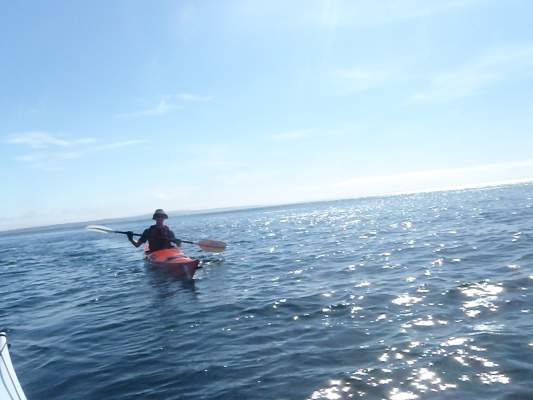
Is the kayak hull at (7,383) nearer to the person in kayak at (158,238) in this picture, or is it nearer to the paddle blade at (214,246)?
the person in kayak at (158,238)

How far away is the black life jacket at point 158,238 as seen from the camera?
18500 mm

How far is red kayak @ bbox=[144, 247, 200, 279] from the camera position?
1555 cm

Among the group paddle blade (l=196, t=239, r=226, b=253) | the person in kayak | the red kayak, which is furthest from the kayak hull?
paddle blade (l=196, t=239, r=226, b=253)

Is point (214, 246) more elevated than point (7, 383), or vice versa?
point (214, 246)

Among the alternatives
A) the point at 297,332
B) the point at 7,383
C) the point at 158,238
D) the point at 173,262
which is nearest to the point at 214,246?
the point at 158,238

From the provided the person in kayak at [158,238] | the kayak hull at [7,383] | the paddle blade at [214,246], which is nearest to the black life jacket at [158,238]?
the person in kayak at [158,238]

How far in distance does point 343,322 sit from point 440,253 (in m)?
9.14

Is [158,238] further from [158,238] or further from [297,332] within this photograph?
[297,332]

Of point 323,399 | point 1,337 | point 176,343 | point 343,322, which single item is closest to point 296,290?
point 343,322

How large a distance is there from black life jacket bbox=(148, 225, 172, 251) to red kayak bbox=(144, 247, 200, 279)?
12.7 inches

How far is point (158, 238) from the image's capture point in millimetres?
18594

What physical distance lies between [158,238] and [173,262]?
8.83 feet

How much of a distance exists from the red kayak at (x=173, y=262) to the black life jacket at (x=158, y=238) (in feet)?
1.06

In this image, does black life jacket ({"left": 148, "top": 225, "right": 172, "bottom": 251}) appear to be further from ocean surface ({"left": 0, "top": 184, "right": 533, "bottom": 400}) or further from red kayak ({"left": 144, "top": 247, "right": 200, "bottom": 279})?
ocean surface ({"left": 0, "top": 184, "right": 533, "bottom": 400})
